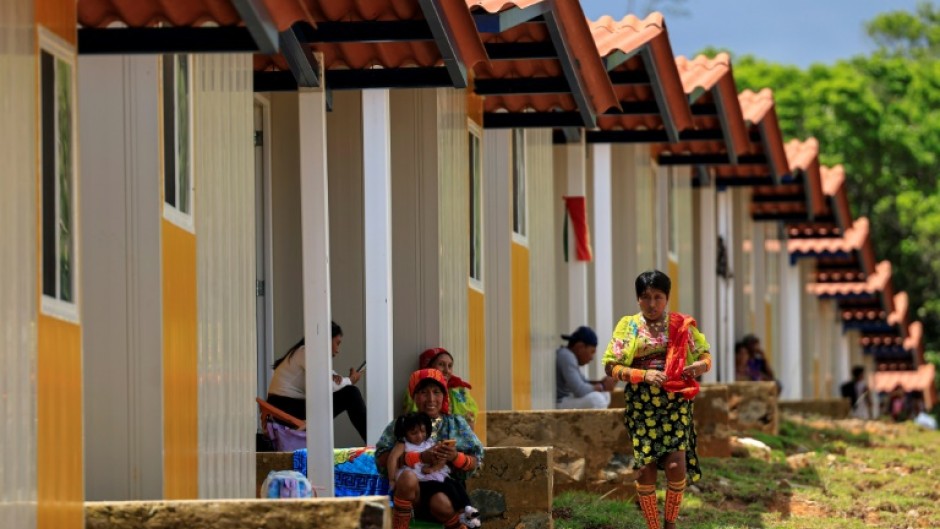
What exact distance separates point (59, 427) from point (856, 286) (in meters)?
31.8

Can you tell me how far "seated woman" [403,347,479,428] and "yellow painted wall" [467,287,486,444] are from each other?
110 cm

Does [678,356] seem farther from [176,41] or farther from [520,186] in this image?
[520,186]

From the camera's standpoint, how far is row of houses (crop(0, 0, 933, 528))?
31.3 feet

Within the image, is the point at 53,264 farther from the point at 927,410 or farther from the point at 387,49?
the point at 927,410

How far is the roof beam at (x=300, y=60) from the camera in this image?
12203 mm

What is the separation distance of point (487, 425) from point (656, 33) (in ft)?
11.2

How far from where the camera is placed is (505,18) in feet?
44.4

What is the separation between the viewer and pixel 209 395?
11.9 meters

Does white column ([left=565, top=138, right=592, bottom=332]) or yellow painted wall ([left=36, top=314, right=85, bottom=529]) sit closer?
yellow painted wall ([left=36, top=314, right=85, bottom=529])

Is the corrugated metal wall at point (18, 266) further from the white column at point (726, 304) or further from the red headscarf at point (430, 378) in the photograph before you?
the white column at point (726, 304)

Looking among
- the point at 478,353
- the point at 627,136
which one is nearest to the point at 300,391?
the point at 478,353

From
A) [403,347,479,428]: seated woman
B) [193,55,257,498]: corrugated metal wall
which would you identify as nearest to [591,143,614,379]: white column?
[403,347,479,428]: seated woman

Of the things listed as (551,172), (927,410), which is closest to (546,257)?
(551,172)

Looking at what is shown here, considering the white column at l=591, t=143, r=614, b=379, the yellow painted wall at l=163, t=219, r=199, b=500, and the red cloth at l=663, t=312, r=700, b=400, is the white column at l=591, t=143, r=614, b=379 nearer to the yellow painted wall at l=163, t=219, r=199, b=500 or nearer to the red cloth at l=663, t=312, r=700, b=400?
the red cloth at l=663, t=312, r=700, b=400
